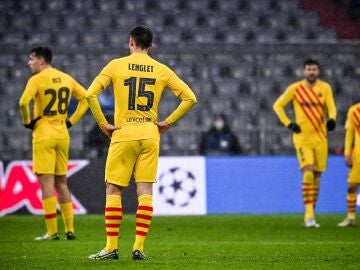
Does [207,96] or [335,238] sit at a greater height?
[207,96]

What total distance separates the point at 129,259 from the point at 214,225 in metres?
5.40

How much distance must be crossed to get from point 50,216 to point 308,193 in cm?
385

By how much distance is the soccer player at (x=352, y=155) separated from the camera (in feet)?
44.4

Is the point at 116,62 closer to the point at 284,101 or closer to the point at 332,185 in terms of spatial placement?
the point at 284,101

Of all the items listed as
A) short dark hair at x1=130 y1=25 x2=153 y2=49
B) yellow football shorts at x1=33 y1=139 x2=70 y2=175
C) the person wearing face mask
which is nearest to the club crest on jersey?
the person wearing face mask

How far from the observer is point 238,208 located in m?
15.9

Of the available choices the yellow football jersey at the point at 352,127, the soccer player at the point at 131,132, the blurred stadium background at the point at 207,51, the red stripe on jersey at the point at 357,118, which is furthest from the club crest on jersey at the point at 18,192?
the soccer player at the point at 131,132

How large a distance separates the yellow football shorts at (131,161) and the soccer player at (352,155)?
18.6 feet

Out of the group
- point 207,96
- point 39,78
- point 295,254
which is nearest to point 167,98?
point 207,96

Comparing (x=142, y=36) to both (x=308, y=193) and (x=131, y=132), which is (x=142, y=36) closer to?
(x=131, y=132)

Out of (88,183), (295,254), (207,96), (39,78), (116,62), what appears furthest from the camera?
(207,96)

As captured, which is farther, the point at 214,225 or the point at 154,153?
the point at 214,225

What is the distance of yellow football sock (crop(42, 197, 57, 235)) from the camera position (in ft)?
37.3

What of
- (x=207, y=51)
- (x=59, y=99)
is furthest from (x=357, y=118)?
(x=59, y=99)
